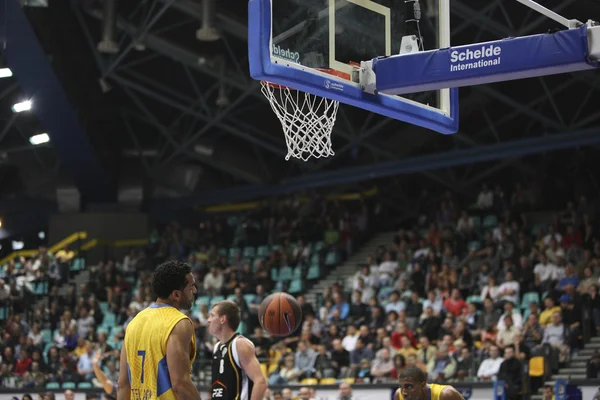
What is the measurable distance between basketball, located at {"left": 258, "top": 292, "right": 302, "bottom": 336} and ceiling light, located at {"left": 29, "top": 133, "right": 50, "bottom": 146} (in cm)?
1472

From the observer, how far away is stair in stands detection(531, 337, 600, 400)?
1597cm

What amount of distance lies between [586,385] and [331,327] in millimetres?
5557

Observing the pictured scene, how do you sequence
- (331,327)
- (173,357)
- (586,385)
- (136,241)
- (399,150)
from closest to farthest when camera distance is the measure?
(173,357)
(586,385)
(331,327)
(399,150)
(136,241)

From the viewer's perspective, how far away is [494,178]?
88.0ft

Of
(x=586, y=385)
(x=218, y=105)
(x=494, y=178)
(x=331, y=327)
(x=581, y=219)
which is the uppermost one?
(x=218, y=105)

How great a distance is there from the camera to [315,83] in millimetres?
9070

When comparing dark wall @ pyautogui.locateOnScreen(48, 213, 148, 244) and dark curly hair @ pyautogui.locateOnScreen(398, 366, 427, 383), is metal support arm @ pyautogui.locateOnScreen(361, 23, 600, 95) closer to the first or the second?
dark curly hair @ pyautogui.locateOnScreen(398, 366, 427, 383)

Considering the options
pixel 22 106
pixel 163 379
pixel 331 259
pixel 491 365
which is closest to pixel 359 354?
pixel 491 365

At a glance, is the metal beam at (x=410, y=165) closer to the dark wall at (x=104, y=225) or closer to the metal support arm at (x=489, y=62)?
the dark wall at (x=104, y=225)

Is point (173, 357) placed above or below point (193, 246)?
below

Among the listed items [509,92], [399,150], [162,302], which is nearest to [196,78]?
[399,150]

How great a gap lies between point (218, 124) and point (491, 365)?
37.8 feet

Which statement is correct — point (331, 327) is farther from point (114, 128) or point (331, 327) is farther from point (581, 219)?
point (114, 128)

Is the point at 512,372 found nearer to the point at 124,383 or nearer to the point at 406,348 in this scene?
the point at 406,348
